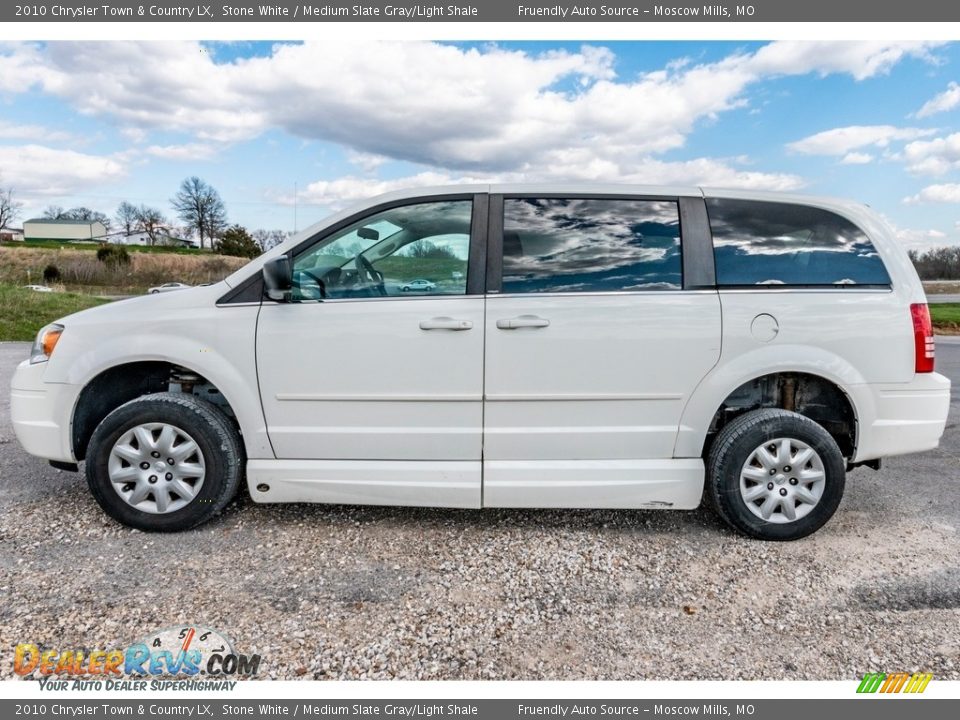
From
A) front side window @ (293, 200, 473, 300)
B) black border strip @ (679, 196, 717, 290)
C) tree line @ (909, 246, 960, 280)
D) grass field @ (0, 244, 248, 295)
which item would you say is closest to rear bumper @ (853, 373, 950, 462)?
black border strip @ (679, 196, 717, 290)

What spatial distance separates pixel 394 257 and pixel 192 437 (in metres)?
1.47

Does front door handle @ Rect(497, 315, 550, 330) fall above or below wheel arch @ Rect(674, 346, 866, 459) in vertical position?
above

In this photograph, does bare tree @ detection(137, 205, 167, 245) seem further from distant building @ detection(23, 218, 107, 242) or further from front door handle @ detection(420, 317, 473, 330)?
front door handle @ detection(420, 317, 473, 330)

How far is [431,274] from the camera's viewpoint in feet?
9.98

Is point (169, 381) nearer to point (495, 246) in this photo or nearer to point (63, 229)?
point (495, 246)

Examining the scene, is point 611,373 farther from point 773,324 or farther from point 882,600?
point 882,600

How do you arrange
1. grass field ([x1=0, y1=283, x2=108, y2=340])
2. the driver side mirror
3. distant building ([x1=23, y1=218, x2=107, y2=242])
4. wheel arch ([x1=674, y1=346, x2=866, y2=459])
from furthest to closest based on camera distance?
distant building ([x1=23, y1=218, x2=107, y2=242])
grass field ([x1=0, y1=283, x2=108, y2=340])
wheel arch ([x1=674, y1=346, x2=866, y2=459])
the driver side mirror

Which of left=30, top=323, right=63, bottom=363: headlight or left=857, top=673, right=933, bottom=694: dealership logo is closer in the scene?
left=857, top=673, right=933, bottom=694: dealership logo

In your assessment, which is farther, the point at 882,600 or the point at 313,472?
the point at 313,472

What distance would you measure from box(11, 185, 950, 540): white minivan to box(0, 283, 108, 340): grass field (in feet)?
41.0

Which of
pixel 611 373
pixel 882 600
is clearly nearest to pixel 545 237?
pixel 611 373

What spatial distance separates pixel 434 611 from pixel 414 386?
3.60 feet

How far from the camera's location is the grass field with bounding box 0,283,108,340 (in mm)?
12875

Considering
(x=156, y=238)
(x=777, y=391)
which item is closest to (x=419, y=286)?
(x=777, y=391)
